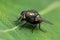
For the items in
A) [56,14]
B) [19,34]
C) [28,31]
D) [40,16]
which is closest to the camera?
[19,34]

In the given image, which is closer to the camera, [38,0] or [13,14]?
[13,14]

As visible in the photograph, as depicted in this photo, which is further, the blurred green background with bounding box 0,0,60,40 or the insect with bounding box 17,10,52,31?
the insect with bounding box 17,10,52,31

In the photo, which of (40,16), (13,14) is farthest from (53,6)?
(13,14)

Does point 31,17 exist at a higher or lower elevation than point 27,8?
lower

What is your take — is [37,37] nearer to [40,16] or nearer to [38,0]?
[40,16]

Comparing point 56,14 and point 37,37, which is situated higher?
point 56,14

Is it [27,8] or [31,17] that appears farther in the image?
[27,8]

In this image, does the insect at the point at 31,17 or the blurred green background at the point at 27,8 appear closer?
the blurred green background at the point at 27,8

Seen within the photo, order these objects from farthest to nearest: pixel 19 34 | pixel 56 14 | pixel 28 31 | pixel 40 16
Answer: pixel 56 14 → pixel 40 16 → pixel 28 31 → pixel 19 34
